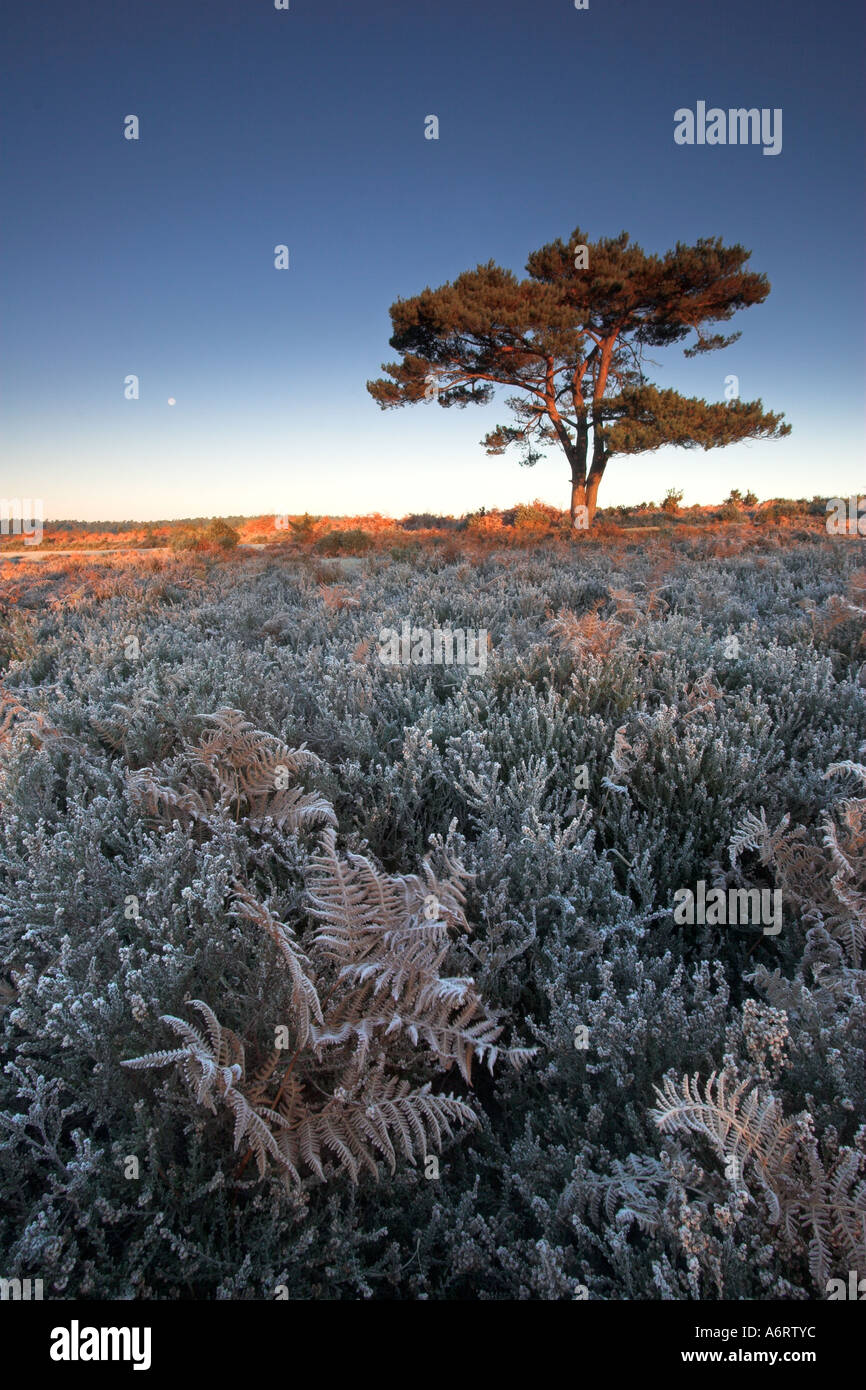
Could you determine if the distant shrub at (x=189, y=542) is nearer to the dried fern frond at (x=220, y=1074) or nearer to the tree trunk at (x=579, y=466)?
the tree trunk at (x=579, y=466)

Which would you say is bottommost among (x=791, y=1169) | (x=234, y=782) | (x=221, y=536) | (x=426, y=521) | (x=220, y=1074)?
(x=791, y=1169)

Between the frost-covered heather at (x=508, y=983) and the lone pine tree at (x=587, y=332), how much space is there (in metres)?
17.1

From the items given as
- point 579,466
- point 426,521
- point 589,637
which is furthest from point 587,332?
point 589,637

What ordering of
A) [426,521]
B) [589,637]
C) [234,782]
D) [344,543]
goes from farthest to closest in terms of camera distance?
[426,521], [344,543], [589,637], [234,782]

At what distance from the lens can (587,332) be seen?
848 inches

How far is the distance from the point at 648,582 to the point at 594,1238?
23.3 feet

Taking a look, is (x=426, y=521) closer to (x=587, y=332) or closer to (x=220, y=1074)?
(x=587, y=332)

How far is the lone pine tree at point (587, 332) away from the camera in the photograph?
18891mm

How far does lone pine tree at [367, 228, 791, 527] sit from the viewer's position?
1889cm

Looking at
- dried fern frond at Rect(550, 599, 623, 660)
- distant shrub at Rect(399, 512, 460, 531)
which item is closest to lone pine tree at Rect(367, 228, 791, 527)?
distant shrub at Rect(399, 512, 460, 531)

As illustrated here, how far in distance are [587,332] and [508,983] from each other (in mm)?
24355

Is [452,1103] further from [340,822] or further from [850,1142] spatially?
[340,822]
